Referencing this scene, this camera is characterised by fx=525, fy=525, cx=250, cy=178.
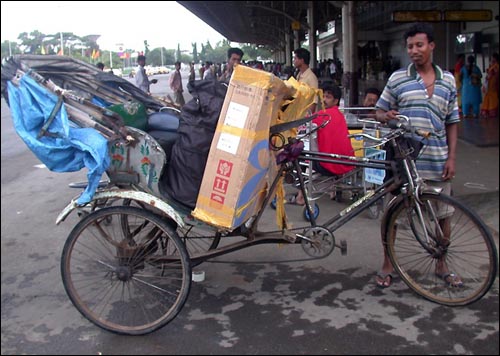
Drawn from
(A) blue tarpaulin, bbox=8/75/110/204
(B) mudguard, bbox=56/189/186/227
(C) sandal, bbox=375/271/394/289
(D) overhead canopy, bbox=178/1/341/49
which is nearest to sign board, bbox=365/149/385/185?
(C) sandal, bbox=375/271/394/289

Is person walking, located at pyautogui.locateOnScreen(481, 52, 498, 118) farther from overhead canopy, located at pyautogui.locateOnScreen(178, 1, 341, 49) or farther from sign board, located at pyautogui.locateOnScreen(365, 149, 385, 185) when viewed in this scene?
sign board, located at pyautogui.locateOnScreen(365, 149, 385, 185)

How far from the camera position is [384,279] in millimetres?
3672

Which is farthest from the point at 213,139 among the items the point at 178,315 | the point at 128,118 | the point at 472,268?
the point at 472,268

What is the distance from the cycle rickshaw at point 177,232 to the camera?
3.06 meters

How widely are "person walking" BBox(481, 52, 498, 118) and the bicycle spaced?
9.56 metres

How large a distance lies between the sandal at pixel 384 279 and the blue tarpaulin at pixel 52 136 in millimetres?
2019

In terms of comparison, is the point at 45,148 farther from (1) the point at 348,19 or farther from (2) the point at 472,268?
(1) the point at 348,19

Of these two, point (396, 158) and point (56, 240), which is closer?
point (396, 158)

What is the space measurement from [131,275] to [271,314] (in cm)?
91

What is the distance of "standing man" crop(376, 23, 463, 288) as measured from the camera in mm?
3402

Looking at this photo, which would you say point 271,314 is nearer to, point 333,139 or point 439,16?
point 333,139

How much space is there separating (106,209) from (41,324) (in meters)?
0.86

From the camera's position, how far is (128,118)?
3.34 m

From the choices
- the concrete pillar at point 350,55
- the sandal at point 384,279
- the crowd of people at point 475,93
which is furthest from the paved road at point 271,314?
the concrete pillar at point 350,55
